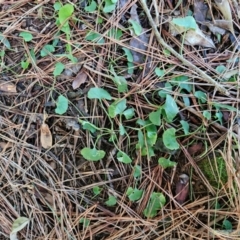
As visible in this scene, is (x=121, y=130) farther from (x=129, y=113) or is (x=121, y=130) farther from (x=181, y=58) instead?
(x=181, y=58)

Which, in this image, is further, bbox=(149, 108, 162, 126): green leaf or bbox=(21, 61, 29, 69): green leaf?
bbox=(21, 61, 29, 69): green leaf

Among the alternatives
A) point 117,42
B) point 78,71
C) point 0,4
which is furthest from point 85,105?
point 0,4

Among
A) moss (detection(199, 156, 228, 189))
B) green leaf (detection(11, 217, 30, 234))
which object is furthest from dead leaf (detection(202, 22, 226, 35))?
green leaf (detection(11, 217, 30, 234))

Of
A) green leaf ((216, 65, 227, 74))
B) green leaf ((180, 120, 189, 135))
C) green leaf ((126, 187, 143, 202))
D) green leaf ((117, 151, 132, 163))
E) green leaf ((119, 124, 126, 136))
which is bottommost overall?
green leaf ((126, 187, 143, 202))

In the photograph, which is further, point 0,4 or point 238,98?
point 0,4

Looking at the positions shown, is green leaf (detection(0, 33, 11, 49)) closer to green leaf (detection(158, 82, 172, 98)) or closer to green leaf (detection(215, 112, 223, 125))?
green leaf (detection(158, 82, 172, 98))

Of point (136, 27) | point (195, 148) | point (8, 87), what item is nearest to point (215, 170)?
point (195, 148)

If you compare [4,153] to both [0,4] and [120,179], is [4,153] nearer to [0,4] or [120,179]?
[120,179]
